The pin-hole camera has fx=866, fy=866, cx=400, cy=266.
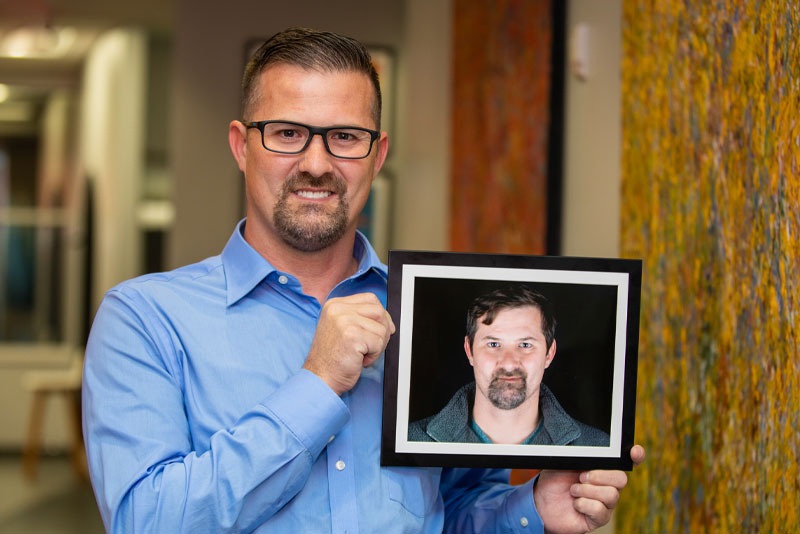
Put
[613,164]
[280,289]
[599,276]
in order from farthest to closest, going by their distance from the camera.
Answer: [613,164], [280,289], [599,276]

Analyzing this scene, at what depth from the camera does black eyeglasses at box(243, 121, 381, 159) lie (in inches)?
50.0

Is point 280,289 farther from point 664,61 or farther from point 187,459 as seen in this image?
point 664,61

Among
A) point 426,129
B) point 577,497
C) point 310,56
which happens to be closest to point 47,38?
point 426,129

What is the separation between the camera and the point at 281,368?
124 centimetres

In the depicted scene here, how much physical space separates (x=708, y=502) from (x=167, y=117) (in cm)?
679

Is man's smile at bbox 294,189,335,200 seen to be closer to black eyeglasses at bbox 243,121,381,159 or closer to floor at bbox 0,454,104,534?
black eyeglasses at bbox 243,121,381,159

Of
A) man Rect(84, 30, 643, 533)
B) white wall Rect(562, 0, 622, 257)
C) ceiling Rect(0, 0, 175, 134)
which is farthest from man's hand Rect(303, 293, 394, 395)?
ceiling Rect(0, 0, 175, 134)

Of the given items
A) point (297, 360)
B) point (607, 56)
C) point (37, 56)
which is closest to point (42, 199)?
point (37, 56)

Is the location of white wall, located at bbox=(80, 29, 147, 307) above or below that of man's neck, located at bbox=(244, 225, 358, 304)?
above

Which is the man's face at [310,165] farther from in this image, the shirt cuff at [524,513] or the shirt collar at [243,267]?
the shirt cuff at [524,513]

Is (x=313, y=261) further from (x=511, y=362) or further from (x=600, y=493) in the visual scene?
(x=600, y=493)

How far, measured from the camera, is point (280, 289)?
4.33 feet

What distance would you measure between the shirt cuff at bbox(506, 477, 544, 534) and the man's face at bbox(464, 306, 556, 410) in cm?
19

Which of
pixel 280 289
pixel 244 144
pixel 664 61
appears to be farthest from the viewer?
pixel 664 61
